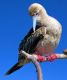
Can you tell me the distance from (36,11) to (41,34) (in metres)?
0.68

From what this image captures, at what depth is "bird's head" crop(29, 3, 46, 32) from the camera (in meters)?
7.51

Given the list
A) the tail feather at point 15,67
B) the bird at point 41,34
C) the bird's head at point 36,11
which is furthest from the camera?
the bird at point 41,34

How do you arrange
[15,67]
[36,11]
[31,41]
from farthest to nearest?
1. [31,41]
2. [36,11]
3. [15,67]

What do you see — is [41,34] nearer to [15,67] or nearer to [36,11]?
[36,11]

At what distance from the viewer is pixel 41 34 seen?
7957mm

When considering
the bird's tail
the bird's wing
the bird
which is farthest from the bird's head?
the bird's tail

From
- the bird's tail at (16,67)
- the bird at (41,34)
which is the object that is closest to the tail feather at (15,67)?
the bird's tail at (16,67)

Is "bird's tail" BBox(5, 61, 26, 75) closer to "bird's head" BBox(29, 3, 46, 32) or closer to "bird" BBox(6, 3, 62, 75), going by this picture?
"bird" BBox(6, 3, 62, 75)

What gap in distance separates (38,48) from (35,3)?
1.16m

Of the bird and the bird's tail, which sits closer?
the bird's tail

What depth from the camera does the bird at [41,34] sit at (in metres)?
7.61

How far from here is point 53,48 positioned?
7.63 m

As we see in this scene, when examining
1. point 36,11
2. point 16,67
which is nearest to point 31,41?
point 36,11

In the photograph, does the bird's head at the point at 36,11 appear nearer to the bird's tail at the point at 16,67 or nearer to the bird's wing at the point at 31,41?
the bird's wing at the point at 31,41
